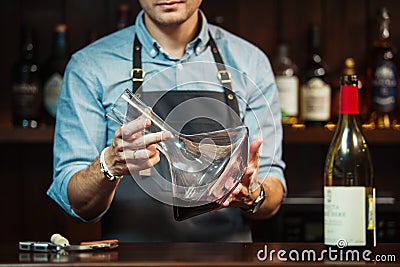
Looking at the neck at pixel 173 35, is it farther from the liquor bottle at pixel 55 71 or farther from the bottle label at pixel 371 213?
the bottle label at pixel 371 213

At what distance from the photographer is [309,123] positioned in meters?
2.27

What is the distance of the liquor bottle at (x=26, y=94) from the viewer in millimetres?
2264

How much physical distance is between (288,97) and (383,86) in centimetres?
29

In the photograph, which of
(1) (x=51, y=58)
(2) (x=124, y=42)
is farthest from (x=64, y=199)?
(1) (x=51, y=58)

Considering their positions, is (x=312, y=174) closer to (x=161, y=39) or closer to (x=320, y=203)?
(x=320, y=203)

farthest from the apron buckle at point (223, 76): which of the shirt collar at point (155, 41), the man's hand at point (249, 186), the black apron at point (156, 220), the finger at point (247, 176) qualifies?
the finger at point (247, 176)

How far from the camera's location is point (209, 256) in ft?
3.97

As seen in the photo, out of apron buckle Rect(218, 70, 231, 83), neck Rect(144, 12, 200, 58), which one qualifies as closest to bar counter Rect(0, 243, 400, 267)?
apron buckle Rect(218, 70, 231, 83)

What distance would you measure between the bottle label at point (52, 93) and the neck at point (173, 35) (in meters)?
0.51

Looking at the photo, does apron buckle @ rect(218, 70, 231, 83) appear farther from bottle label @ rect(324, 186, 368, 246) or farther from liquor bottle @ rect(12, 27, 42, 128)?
liquor bottle @ rect(12, 27, 42, 128)

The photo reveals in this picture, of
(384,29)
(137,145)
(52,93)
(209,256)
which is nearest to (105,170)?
(137,145)

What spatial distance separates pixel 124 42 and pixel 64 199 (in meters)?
0.41

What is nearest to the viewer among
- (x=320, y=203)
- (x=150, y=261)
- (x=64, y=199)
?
(x=150, y=261)

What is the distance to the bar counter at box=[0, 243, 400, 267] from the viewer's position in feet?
3.72
